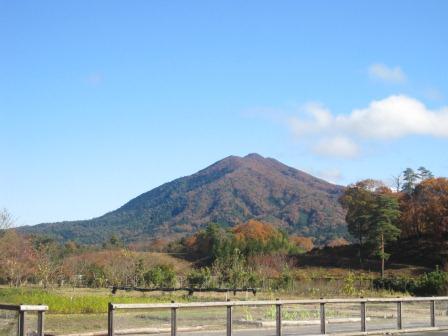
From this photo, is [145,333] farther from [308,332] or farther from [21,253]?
[21,253]

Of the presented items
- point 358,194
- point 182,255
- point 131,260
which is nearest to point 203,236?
point 182,255

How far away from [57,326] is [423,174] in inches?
4559

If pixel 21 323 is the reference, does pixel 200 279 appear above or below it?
below

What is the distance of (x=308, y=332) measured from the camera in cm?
1927

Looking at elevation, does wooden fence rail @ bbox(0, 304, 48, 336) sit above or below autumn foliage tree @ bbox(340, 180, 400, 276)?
below

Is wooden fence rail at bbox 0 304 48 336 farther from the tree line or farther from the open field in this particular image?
the tree line

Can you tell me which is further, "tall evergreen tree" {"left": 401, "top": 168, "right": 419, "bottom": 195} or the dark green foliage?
"tall evergreen tree" {"left": 401, "top": 168, "right": 419, "bottom": 195}

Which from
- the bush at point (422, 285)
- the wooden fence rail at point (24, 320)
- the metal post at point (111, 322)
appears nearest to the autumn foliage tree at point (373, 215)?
the bush at point (422, 285)

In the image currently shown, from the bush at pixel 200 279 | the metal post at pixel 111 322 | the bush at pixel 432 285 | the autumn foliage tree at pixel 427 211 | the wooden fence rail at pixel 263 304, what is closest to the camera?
the metal post at pixel 111 322

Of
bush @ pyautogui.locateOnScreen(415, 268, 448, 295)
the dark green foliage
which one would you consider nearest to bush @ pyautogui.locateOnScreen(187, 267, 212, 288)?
the dark green foliage

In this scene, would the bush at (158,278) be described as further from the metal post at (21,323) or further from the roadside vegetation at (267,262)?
the metal post at (21,323)

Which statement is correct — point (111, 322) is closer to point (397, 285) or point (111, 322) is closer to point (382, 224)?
point (397, 285)

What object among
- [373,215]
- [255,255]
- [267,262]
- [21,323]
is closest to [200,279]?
[267,262]

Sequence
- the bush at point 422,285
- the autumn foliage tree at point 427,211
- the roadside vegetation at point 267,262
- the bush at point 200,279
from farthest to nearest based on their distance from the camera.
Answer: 1. the autumn foliage tree at point 427,211
2. the bush at point 200,279
3. the roadside vegetation at point 267,262
4. the bush at point 422,285
